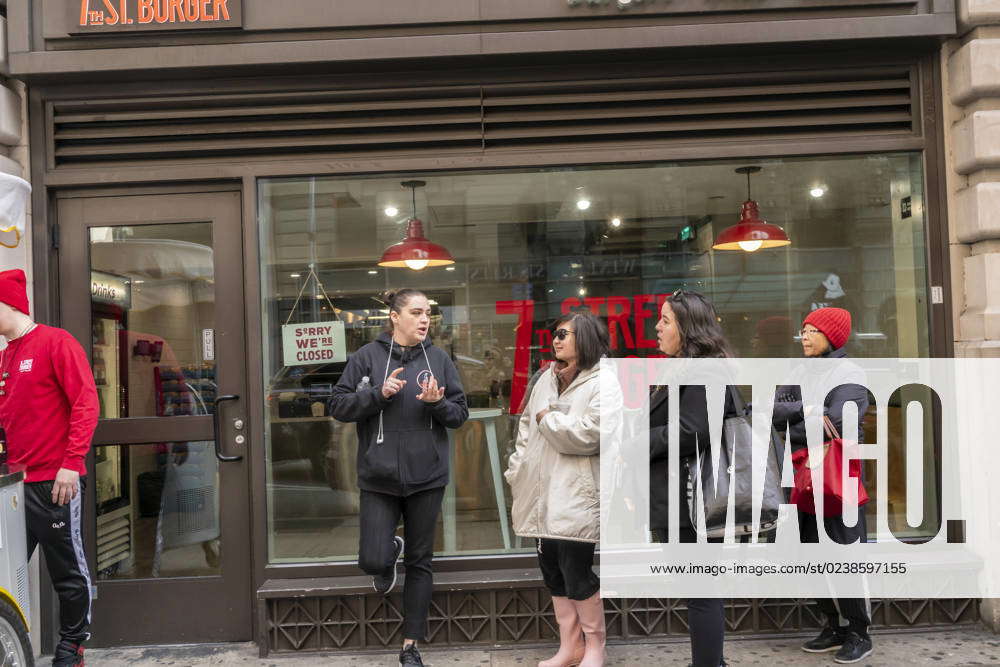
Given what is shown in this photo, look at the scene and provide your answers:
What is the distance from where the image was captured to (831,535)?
4430 mm

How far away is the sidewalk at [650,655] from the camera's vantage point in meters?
4.51

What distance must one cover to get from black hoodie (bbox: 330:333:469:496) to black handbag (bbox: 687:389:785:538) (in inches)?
51.7

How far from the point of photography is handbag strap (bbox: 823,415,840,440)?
425 centimetres

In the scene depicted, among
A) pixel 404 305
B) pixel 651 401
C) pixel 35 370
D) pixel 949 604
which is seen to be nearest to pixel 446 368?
pixel 404 305

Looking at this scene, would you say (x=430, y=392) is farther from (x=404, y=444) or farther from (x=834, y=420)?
(x=834, y=420)

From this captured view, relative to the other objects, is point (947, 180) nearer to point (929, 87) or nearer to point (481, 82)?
point (929, 87)

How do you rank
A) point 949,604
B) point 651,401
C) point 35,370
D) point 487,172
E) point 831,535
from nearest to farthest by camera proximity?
point 651,401
point 35,370
point 831,535
point 949,604
point 487,172

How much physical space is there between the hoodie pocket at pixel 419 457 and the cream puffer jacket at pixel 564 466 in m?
0.45

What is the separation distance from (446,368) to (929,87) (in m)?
3.46

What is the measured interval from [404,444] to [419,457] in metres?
0.10

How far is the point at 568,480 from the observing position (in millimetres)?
4043

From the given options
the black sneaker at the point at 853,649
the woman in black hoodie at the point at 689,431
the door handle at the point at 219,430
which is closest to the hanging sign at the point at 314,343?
the door handle at the point at 219,430

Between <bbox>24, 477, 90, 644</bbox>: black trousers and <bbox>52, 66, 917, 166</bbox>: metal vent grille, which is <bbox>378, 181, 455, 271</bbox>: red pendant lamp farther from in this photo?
<bbox>24, 477, 90, 644</bbox>: black trousers

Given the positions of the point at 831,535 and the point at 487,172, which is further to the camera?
the point at 487,172
